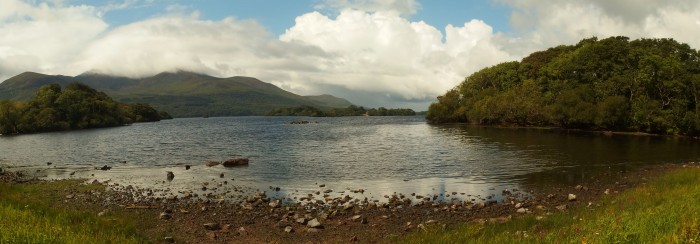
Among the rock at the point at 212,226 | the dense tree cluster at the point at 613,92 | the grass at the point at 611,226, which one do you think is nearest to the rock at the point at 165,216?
the rock at the point at 212,226

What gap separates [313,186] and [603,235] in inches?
1215

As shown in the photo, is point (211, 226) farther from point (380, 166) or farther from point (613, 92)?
point (613, 92)

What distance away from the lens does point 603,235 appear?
13.1 metres

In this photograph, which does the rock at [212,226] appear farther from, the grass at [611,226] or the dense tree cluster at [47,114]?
the dense tree cluster at [47,114]

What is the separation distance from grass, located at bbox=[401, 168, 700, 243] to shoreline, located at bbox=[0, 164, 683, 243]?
219cm

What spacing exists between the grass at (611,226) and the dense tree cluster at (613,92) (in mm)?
74804

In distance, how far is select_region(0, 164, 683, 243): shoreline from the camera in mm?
24938

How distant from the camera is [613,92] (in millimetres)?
111062

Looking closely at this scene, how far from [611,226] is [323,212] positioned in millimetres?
19573

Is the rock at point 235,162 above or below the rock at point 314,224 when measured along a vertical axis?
above

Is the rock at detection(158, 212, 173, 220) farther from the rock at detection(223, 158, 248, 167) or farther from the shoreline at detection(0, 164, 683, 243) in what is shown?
the rock at detection(223, 158, 248, 167)

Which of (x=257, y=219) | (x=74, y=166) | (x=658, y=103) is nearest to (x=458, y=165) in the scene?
(x=257, y=219)

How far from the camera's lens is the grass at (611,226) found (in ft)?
41.7

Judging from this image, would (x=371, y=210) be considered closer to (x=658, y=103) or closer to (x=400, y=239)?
(x=400, y=239)
